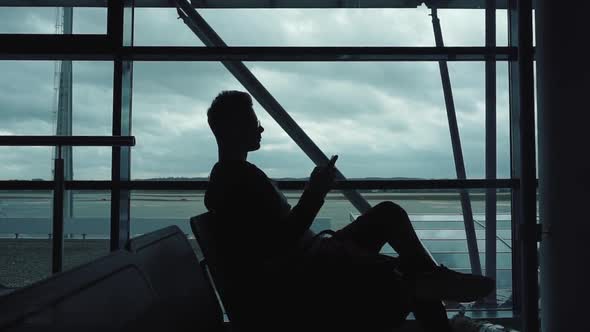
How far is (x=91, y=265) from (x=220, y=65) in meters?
1.79

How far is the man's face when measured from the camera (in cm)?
138

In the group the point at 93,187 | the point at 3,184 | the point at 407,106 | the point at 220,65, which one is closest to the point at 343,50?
the point at 220,65

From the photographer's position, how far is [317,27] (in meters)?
2.37

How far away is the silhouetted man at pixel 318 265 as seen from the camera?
999 millimetres

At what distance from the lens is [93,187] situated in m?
1.84

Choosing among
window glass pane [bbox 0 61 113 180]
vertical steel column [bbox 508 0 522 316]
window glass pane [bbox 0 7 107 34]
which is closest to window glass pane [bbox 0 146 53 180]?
window glass pane [bbox 0 61 113 180]

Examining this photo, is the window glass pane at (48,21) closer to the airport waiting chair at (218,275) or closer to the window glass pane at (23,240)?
the window glass pane at (23,240)

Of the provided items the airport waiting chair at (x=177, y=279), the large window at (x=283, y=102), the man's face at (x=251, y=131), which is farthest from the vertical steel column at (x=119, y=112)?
the airport waiting chair at (x=177, y=279)

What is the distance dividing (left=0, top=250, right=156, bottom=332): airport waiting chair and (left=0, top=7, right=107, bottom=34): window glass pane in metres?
1.41

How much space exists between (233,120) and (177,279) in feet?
1.78

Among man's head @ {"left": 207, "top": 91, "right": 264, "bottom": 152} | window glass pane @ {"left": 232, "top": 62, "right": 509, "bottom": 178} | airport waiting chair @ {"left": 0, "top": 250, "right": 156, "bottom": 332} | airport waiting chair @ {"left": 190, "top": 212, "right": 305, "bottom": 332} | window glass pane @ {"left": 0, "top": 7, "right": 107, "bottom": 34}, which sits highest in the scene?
window glass pane @ {"left": 0, "top": 7, "right": 107, "bottom": 34}

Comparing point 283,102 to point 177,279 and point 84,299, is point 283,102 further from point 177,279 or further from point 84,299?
point 84,299

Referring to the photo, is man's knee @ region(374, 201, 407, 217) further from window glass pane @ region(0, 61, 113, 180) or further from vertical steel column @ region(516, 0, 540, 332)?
window glass pane @ region(0, 61, 113, 180)

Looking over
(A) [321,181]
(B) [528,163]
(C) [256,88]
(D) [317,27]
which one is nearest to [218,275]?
(A) [321,181]
